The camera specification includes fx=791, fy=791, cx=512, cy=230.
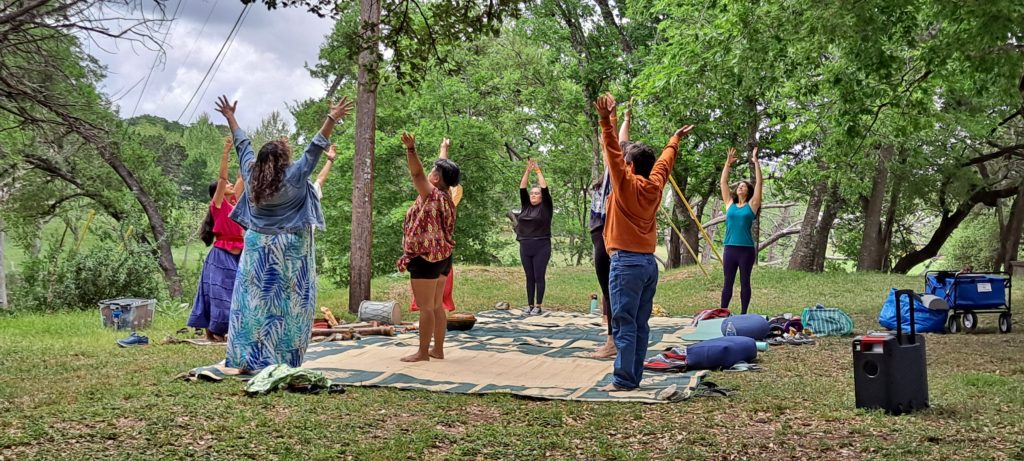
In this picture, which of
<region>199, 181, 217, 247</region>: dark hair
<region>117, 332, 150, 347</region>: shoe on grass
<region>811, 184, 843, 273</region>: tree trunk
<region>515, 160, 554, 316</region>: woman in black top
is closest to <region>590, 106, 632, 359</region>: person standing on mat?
<region>515, 160, 554, 316</region>: woman in black top

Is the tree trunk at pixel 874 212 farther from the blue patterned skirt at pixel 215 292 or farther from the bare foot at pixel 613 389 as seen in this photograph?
the blue patterned skirt at pixel 215 292

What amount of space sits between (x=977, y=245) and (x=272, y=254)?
26.9 metres

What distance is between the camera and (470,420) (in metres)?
4.47

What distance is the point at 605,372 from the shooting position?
6.07 metres

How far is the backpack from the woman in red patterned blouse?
171 inches

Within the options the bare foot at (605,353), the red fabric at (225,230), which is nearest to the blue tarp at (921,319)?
the bare foot at (605,353)

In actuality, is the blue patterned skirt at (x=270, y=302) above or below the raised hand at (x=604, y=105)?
below

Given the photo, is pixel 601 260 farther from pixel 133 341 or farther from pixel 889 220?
pixel 889 220

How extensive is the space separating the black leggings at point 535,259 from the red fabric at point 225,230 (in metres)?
3.68

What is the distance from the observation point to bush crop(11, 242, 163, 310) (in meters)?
12.8

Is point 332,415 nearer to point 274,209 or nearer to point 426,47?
point 274,209

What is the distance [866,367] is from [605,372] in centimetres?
206

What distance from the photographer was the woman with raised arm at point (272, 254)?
536 cm

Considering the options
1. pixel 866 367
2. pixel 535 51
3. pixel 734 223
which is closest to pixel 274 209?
pixel 866 367
